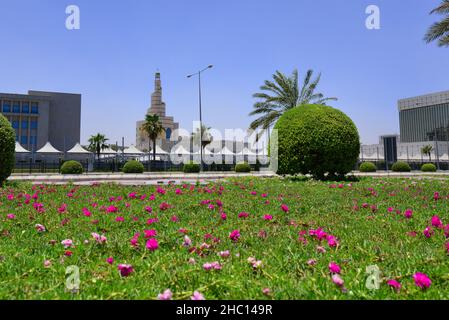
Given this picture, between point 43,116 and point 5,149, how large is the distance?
61776 mm

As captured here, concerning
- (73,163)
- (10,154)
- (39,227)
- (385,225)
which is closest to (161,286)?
(39,227)

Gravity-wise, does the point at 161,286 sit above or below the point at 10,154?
below

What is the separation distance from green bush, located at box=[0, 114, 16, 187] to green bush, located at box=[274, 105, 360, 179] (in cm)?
1152

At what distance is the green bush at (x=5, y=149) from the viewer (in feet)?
41.6

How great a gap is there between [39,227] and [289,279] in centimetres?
328

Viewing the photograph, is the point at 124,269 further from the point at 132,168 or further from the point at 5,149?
the point at 132,168

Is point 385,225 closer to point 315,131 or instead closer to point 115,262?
point 115,262

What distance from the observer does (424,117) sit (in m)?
135

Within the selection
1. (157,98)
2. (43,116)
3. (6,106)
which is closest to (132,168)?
(43,116)

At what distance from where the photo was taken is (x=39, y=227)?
13.7 feet

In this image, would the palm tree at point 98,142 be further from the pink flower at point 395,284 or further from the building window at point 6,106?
the pink flower at point 395,284

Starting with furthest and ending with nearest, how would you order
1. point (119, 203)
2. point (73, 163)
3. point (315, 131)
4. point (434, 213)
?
point (73, 163) < point (315, 131) < point (119, 203) < point (434, 213)

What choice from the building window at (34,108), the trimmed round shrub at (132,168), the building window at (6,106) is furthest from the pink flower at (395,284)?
the building window at (6,106)

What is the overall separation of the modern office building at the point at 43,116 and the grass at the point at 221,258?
6237cm
